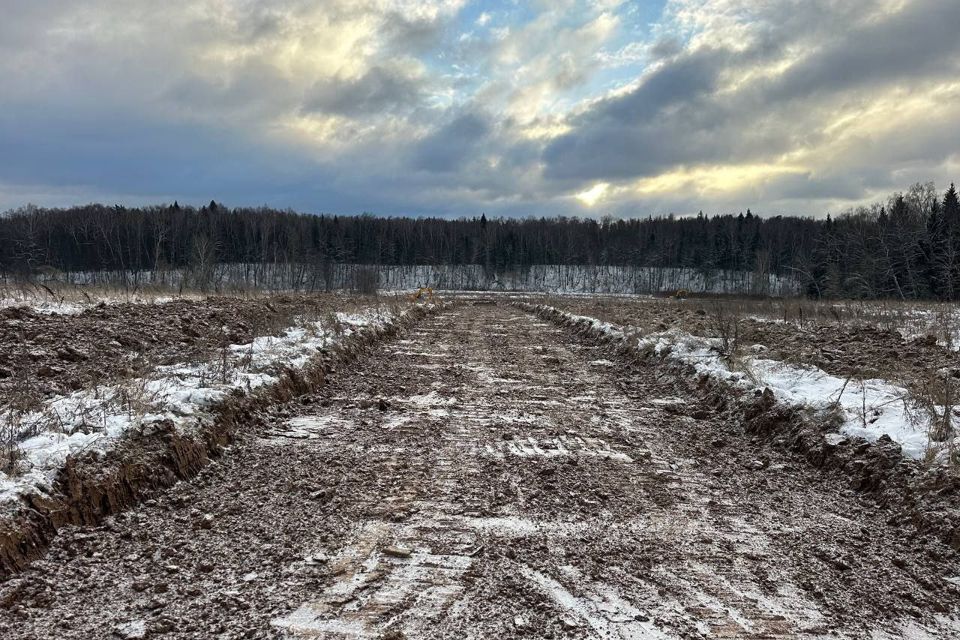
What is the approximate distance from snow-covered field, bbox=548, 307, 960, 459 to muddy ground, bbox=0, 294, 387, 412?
27.4 feet

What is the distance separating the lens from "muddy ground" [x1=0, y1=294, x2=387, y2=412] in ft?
21.7

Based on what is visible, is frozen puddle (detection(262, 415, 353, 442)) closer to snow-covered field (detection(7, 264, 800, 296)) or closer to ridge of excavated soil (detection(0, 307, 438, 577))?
ridge of excavated soil (detection(0, 307, 438, 577))

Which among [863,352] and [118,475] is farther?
[863,352]

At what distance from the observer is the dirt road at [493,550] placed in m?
2.89

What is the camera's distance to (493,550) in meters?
3.63

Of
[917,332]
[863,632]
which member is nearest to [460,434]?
[863,632]

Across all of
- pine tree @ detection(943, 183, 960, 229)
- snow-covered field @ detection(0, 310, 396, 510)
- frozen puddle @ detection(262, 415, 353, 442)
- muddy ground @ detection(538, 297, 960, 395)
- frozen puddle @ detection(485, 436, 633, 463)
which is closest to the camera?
snow-covered field @ detection(0, 310, 396, 510)

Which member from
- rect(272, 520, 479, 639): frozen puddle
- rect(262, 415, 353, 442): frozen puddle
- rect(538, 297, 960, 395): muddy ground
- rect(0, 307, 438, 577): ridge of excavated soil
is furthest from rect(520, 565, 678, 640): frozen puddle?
rect(538, 297, 960, 395): muddy ground

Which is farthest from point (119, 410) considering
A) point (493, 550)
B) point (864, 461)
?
point (864, 461)

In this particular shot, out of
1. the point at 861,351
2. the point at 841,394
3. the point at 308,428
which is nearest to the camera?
the point at 841,394

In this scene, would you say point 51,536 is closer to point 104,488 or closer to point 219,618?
point 104,488

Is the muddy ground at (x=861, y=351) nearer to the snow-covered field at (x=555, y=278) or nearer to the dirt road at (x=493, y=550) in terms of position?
the dirt road at (x=493, y=550)

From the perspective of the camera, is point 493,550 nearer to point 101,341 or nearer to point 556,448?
point 556,448

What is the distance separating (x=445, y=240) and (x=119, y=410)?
112687mm
